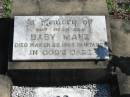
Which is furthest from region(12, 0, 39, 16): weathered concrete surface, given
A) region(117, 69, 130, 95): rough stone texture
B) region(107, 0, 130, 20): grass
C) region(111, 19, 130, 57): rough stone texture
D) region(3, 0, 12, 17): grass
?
region(117, 69, 130, 95): rough stone texture

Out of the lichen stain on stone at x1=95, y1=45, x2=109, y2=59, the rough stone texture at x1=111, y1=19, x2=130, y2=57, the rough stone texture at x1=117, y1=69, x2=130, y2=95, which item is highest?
the rough stone texture at x1=111, y1=19, x2=130, y2=57

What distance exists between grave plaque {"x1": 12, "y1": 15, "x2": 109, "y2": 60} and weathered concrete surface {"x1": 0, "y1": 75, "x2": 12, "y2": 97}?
565mm

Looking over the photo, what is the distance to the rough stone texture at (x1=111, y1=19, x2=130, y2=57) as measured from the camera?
10.6 metres

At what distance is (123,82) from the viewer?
9.95m

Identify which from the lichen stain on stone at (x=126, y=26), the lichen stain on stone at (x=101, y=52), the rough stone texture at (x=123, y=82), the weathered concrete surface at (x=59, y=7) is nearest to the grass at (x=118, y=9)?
the lichen stain on stone at (x=126, y=26)

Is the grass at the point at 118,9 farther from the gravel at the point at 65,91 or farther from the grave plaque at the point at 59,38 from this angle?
the gravel at the point at 65,91

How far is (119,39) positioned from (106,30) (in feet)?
1.69

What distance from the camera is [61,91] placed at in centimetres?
1024

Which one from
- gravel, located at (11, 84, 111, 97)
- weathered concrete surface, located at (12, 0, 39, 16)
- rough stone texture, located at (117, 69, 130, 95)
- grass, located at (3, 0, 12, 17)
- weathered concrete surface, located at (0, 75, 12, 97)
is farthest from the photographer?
grass, located at (3, 0, 12, 17)

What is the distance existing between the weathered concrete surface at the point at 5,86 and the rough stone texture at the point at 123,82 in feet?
8.61

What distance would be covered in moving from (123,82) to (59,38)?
1877 millimetres

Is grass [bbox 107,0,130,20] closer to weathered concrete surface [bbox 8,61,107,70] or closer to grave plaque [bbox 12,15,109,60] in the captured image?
grave plaque [bbox 12,15,109,60]

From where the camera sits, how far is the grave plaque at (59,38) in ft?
33.2

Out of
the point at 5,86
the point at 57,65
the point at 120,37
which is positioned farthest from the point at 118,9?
the point at 5,86
